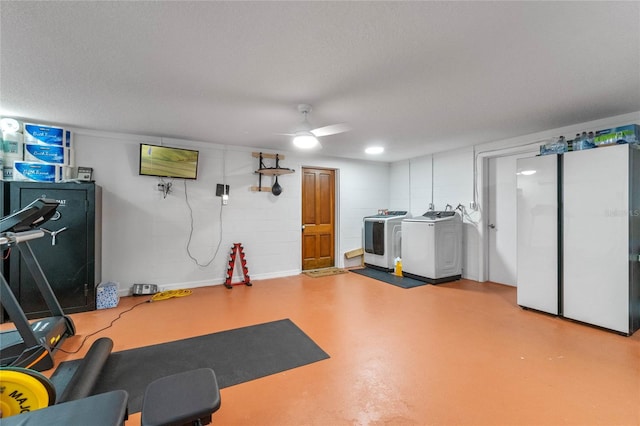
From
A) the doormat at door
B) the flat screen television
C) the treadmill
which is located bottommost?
the doormat at door

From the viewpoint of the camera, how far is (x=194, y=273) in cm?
478

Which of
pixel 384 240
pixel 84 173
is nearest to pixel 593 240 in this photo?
pixel 384 240

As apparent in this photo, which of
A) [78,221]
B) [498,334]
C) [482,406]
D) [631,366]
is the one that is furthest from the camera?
[78,221]

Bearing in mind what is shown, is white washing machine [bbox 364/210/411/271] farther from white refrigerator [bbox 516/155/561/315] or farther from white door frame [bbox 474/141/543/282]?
white refrigerator [bbox 516/155/561/315]

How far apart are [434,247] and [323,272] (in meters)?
2.18

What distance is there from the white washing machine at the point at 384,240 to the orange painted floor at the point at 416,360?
157 centimetres

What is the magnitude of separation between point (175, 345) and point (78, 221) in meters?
2.22

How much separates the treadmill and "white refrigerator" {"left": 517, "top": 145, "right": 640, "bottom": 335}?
16.6ft

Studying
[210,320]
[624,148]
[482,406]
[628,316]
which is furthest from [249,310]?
[624,148]

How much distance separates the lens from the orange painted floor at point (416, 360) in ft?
5.94

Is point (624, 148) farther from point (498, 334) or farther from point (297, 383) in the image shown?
point (297, 383)

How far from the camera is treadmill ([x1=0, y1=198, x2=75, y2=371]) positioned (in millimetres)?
2088

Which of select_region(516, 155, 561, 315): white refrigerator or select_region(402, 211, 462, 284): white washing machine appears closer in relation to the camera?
select_region(516, 155, 561, 315): white refrigerator

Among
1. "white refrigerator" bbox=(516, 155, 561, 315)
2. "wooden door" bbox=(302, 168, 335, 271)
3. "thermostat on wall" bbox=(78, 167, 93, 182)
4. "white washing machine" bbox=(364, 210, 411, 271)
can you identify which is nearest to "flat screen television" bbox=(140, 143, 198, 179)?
"thermostat on wall" bbox=(78, 167, 93, 182)
